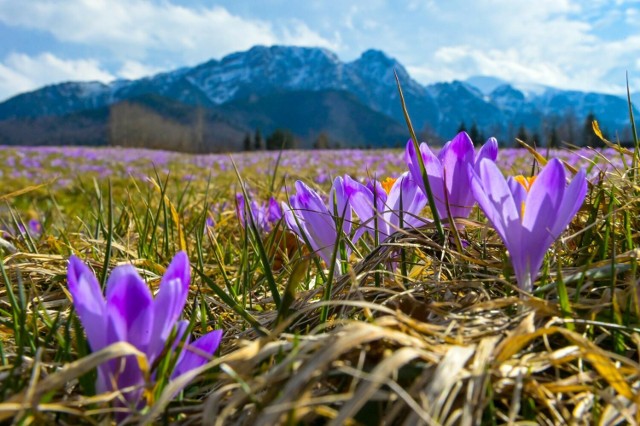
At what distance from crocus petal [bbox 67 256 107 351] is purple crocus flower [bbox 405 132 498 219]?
613 mm

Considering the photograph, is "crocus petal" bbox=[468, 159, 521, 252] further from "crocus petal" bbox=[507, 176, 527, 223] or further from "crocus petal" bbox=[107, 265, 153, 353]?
"crocus petal" bbox=[107, 265, 153, 353]

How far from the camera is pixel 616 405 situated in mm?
574

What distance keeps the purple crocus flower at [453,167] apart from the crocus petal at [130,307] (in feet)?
1.86

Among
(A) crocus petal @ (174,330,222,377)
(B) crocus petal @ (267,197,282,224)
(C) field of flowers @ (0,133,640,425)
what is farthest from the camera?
(B) crocus petal @ (267,197,282,224)

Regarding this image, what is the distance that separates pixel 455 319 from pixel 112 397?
18.7 inches

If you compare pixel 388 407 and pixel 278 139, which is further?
pixel 278 139

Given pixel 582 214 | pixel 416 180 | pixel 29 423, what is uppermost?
pixel 416 180

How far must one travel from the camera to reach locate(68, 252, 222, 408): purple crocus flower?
2.10 feet

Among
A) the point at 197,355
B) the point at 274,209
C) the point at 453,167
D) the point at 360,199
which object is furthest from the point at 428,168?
the point at 274,209

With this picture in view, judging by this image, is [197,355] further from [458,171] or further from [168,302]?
[458,171]

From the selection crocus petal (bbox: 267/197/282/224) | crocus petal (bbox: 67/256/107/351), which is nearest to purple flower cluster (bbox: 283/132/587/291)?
crocus petal (bbox: 67/256/107/351)

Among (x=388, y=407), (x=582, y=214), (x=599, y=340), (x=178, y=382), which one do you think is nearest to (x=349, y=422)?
(x=388, y=407)

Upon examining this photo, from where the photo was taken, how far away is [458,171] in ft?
3.46

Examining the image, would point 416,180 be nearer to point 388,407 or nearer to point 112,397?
point 388,407
